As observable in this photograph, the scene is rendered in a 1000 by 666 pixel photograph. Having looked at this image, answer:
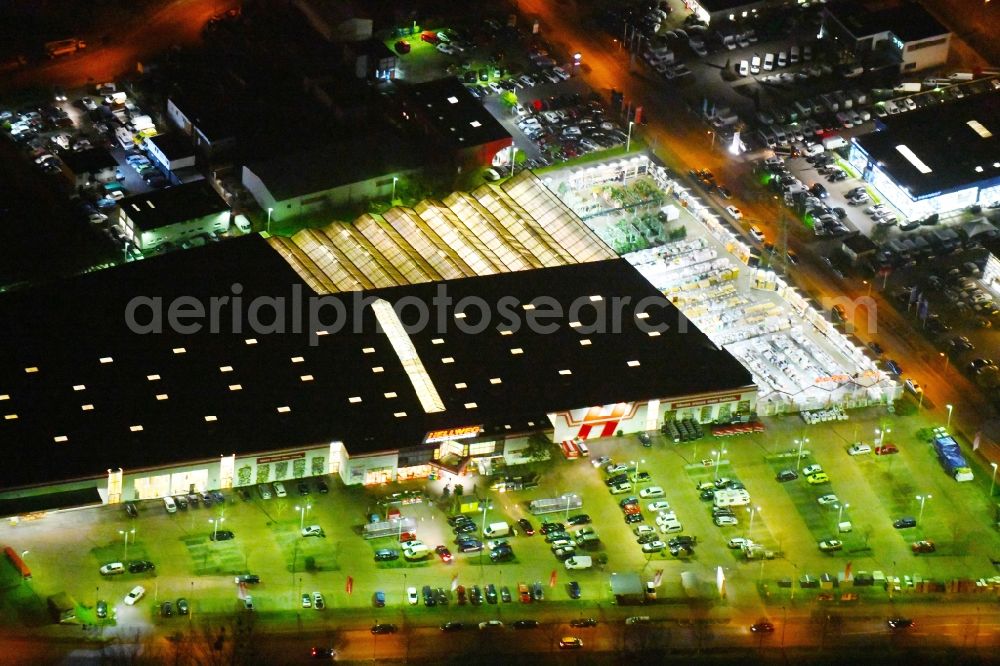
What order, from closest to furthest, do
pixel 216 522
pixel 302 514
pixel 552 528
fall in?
1. pixel 216 522
2. pixel 552 528
3. pixel 302 514

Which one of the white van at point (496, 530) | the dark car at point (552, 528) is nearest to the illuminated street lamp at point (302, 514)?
the white van at point (496, 530)

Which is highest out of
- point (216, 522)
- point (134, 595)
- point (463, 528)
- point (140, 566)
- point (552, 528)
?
point (216, 522)

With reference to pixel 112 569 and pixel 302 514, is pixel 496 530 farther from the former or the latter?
pixel 112 569

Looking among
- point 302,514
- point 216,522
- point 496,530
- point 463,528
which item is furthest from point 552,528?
point 216,522

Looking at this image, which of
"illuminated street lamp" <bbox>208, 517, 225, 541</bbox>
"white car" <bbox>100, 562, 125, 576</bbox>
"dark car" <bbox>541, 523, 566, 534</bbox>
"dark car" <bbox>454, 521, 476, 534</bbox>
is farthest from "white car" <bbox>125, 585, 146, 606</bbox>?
"dark car" <bbox>541, 523, 566, 534</bbox>

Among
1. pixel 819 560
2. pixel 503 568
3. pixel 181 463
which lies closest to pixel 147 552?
pixel 181 463

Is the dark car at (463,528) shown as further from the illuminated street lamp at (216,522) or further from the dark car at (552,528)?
the illuminated street lamp at (216,522)
